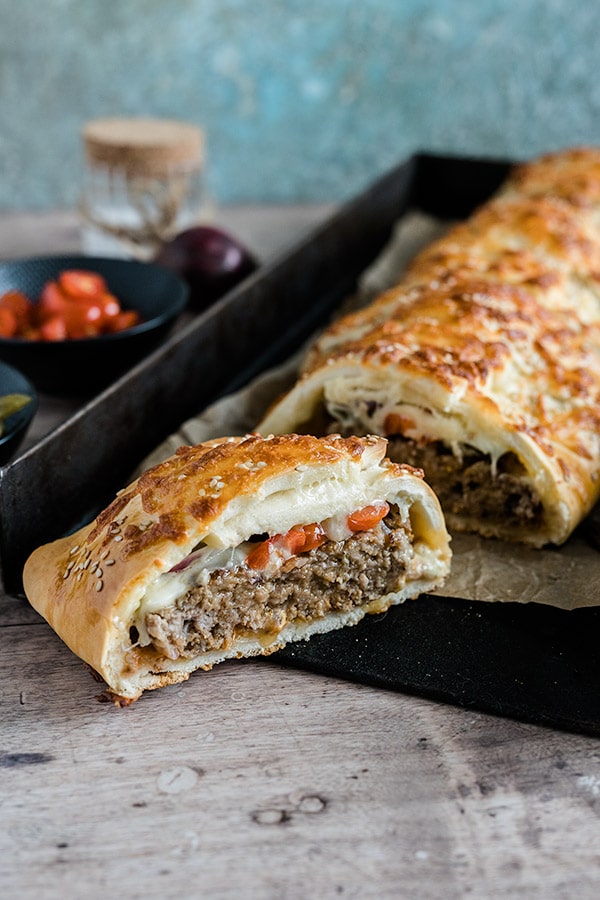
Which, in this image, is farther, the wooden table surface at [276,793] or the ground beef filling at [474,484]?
the ground beef filling at [474,484]

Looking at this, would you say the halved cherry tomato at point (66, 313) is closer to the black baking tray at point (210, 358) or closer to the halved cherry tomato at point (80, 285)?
the halved cherry tomato at point (80, 285)

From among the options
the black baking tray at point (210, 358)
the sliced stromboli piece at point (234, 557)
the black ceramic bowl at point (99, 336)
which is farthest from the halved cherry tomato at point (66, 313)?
the sliced stromboli piece at point (234, 557)

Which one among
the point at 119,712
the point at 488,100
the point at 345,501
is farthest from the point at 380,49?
the point at 119,712

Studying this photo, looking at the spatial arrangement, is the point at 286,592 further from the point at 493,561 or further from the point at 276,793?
the point at 493,561

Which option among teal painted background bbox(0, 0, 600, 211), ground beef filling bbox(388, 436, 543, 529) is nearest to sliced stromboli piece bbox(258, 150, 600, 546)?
ground beef filling bbox(388, 436, 543, 529)

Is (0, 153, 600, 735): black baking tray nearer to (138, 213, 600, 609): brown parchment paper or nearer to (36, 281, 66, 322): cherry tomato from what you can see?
(138, 213, 600, 609): brown parchment paper

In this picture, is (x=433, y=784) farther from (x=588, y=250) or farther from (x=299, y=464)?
(x=588, y=250)
